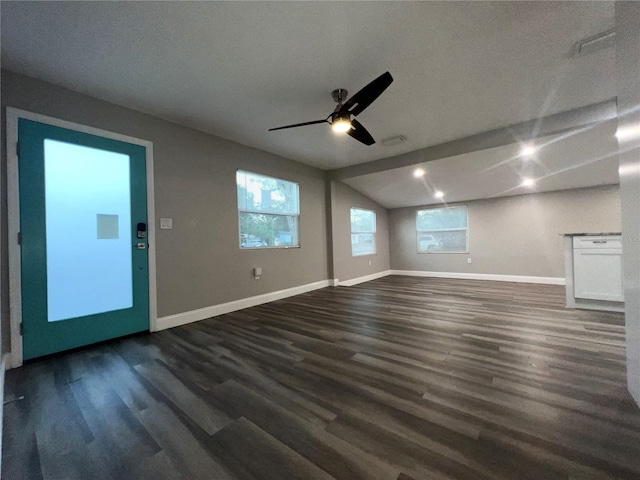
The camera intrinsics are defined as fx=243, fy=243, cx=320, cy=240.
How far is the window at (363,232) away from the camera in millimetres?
6008

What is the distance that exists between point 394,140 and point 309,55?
6.83 feet

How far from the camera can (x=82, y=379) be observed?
1789 millimetres

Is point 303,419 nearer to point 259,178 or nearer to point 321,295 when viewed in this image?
point 321,295

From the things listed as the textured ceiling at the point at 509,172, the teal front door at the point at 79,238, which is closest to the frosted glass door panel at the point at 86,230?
the teal front door at the point at 79,238

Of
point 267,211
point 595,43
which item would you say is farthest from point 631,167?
point 267,211

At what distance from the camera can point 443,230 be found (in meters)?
6.38

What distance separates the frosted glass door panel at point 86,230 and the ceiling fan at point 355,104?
222 cm

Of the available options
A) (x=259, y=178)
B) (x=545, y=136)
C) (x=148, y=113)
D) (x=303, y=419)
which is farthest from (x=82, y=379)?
(x=545, y=136)

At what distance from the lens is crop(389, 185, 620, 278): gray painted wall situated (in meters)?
4.66

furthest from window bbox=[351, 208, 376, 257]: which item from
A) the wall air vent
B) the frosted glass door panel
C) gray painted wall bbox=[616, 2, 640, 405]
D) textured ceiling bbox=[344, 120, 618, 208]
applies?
gray painted wall bbox=[616, 2, 640, 405]

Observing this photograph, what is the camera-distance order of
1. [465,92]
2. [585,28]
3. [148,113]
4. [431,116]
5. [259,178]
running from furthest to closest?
[259,178], [431,116], [148,113], [465,92], [585,28]

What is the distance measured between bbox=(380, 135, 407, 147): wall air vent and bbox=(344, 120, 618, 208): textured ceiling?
0.74 m

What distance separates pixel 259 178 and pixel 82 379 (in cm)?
313

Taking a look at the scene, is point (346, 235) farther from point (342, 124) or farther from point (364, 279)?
point (342, 124)
